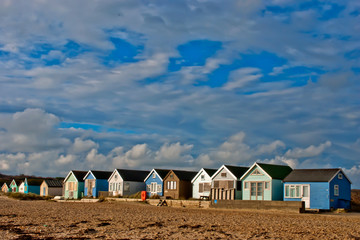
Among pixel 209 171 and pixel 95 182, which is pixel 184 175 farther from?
pixel 95 182

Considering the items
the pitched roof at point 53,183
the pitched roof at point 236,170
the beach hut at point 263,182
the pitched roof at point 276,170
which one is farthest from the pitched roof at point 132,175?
the pitched roof at point 276,170

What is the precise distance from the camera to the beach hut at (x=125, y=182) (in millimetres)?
61375

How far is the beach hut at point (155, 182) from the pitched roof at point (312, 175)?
64.1 ft

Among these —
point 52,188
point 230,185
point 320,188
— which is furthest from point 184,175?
point 52,188

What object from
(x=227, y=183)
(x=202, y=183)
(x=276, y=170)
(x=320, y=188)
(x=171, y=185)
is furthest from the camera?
(x=171, y=185)

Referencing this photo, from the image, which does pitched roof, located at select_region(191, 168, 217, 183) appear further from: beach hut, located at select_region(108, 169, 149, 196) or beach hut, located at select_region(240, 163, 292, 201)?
beach hut, located at select_region(108, 169, 149, 196)

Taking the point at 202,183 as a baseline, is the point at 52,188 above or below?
below

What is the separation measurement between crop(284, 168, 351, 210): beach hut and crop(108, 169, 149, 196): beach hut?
2577cm

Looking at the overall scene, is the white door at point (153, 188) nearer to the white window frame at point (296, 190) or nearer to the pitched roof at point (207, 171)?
the pitched roof at point (207, 171)

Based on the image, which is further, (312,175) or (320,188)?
(312,175)

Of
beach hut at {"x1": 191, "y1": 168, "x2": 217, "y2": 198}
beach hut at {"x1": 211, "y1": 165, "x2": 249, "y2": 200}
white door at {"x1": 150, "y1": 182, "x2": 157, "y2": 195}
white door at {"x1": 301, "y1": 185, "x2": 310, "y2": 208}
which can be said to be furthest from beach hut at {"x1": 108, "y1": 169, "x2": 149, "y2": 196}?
white door at {"x1": 301, "y1": 185, "x2": 310, "y2": 208}

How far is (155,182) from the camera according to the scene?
193 feet

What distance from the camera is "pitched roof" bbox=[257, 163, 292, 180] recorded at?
44750mm

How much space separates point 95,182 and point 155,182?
1141 centimetres
